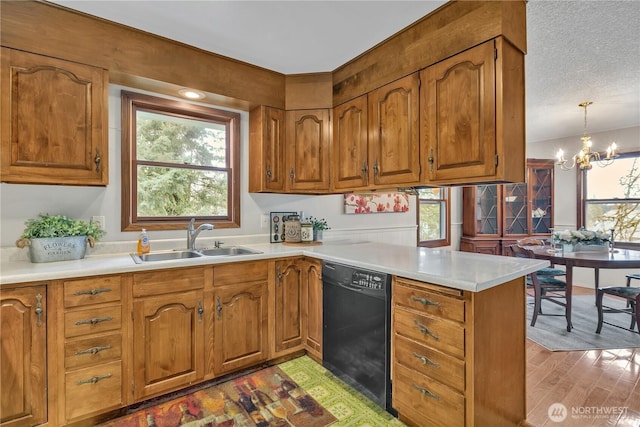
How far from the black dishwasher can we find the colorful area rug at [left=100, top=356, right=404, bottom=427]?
0.10 metres

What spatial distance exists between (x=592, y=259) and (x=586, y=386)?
4.24ft

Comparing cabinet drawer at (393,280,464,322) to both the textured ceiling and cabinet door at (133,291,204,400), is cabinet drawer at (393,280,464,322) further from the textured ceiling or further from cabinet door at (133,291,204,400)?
the textured ceiling

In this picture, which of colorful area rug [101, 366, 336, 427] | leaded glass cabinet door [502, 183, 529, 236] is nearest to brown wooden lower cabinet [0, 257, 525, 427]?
colorful area rug [101, 366, 336, 427]

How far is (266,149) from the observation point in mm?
2770

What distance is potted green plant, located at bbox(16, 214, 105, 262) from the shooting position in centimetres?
185

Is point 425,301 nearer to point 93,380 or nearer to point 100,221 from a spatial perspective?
point 93,380

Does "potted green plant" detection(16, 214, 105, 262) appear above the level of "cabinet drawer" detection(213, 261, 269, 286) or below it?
above

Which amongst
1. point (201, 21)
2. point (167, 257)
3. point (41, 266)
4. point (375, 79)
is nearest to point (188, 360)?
point (167, 257)

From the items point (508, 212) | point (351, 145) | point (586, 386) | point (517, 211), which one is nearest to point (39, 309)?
point (351, 145)

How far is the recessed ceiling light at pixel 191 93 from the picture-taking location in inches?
95.3

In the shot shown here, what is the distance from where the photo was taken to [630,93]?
10.4 feet

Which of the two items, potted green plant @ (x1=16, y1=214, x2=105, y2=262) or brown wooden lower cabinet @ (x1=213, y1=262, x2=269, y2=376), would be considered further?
brown wooden lower cabinet @ (x1=213, y1=262, x2=269, y2=376)

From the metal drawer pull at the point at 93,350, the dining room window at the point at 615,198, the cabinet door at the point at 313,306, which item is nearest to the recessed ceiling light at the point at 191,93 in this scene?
the cabinet door at the point at 313,306

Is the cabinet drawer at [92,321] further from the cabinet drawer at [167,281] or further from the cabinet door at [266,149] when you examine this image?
the cabinet door at [266,149]
